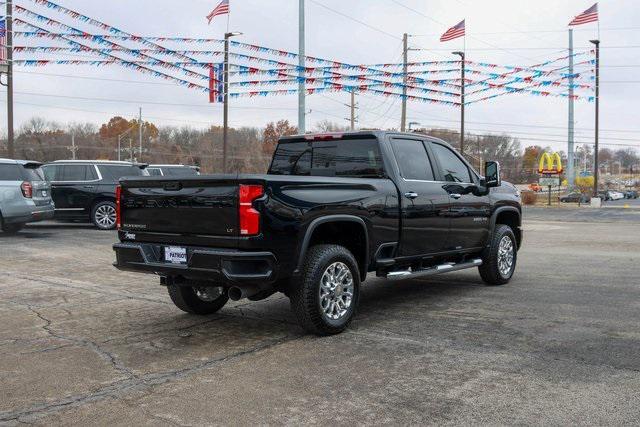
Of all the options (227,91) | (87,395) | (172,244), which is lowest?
(87,395)

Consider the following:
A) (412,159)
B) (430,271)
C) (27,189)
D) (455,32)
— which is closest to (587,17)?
(455,32)

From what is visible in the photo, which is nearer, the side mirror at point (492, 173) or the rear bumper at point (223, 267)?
the rear bumper at point (223, 267)

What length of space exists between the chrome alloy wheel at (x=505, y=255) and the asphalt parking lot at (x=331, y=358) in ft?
0.82

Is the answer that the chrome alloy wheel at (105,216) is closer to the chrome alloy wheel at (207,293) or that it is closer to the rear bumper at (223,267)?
the chrome alloy wheel at (207,293)

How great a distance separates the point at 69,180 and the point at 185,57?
211 inches

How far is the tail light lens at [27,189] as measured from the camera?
14000mm

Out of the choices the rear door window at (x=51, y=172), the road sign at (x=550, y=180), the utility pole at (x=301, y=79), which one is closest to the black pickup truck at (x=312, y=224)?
the rear door window at (x=51, y=172)

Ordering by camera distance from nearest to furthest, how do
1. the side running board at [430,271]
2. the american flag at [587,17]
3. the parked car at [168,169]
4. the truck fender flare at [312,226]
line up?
the truck fender flare at [312,226] < the side running board at [430,271] < the parked car at [168,169] < the american flag at [587,17]

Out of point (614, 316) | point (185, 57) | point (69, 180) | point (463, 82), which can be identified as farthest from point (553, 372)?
point (463, 82)

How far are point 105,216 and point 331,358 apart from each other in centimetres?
1328

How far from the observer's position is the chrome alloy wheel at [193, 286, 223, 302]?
6.70 meters

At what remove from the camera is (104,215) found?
16969 millimetres

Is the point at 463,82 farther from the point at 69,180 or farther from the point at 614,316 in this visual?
the point at 614,316

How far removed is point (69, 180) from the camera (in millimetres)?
16859
